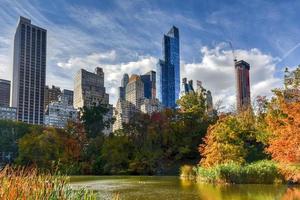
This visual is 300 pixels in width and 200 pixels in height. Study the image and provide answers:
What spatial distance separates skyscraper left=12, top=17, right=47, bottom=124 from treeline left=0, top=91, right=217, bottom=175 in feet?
277

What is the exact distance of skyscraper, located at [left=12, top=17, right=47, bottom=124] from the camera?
127562mm

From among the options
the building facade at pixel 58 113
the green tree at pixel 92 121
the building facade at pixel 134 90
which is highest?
the building facade at pixel 134 90

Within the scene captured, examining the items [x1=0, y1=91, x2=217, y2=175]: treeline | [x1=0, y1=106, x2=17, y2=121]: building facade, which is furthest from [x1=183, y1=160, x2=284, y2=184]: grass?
[x1=0, y1=106, x2=17, y2=121]: building facade

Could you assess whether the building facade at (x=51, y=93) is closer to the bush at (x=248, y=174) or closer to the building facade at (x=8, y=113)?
the building facade at (x=8, y=113)

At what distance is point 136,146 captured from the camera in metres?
41.0

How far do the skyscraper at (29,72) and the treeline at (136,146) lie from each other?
84.6 metres

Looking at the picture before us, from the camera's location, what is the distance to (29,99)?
423 ft

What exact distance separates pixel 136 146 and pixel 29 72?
107059 millimetres

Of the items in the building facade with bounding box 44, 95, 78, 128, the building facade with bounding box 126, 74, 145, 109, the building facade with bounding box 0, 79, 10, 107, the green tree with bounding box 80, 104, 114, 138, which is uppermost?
the building facade with bounding box 126, 74, 145, 109

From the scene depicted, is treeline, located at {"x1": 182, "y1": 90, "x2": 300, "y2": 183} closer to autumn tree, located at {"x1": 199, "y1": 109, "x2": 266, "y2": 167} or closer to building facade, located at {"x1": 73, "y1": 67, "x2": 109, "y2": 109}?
autumn tree, located at {"x1": 199, "y1": 109, "x2": 266, "y2": 167}

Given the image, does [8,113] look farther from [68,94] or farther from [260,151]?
[260,151]

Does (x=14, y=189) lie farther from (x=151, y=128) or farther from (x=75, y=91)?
(x=75, y=91)

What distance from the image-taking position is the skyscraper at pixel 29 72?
128 meters

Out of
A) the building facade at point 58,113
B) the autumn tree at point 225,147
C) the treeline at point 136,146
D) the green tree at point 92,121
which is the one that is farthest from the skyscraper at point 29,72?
the autumn tree at point 225,147
